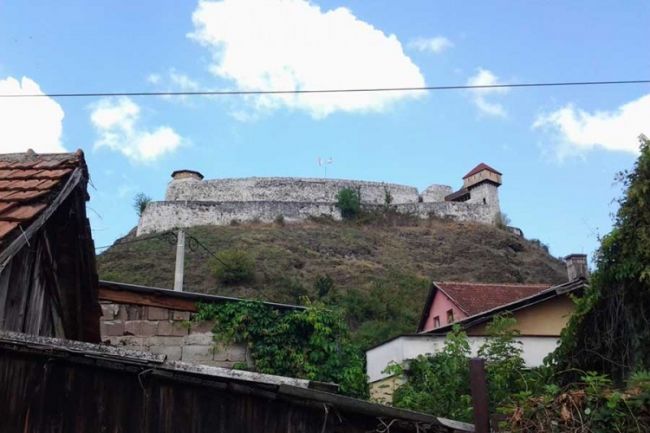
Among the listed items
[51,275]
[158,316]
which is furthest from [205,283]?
[51,275]

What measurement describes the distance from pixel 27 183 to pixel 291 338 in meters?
5.74

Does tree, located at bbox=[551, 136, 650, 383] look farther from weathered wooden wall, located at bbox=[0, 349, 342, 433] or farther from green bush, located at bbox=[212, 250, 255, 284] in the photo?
green bush, located at bbox=[212, 250, 255, 284]

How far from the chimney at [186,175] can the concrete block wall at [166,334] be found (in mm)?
46921

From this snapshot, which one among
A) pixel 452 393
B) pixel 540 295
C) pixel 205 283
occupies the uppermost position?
pixel 205 283

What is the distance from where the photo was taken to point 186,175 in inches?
2194

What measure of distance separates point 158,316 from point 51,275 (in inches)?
173

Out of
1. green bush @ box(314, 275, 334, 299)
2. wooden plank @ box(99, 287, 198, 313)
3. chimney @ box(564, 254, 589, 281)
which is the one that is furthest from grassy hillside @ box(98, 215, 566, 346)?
wooden plank @ box(99, 287, 198, 313)

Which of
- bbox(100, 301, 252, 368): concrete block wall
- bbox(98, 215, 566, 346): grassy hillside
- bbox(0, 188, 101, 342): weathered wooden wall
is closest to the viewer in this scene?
bbox(0, 188, 101, 342): weathered wooden wall

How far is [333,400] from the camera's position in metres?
3.81

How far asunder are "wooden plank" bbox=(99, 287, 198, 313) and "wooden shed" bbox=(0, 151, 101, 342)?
3123 millimetres

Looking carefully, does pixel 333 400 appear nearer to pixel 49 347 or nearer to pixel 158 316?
pixel 49 347

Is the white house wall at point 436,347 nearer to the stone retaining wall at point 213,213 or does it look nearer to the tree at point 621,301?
the tree at point 621,301

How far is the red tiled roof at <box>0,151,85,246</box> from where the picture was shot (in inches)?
148

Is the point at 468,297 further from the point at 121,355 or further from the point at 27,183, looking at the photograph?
the point at 121,355
